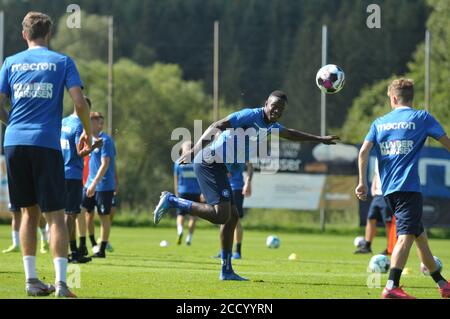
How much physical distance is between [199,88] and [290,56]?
1462 cm

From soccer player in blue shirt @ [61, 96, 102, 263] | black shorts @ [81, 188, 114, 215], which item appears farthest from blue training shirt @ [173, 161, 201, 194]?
soccer player in blue shirt @ [61, 96, 102, 263]

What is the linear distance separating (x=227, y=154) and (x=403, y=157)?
250 centimetres

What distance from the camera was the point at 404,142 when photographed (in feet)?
33.8

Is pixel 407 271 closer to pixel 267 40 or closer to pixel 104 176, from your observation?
pixel 104 176

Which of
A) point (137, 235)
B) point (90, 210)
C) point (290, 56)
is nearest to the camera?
point (90, 210)

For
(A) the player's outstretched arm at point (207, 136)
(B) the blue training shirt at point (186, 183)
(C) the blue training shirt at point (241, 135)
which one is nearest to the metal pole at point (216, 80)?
(B) the blue training shirt at point (186, 183)

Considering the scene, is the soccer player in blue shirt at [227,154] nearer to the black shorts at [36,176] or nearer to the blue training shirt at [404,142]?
the blue training shirt at [404,142]

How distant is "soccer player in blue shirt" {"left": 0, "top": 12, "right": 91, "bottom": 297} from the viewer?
9.09 metres

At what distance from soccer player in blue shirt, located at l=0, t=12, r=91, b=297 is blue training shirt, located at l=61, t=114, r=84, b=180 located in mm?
4893

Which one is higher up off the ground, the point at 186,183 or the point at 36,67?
the point at 36,67

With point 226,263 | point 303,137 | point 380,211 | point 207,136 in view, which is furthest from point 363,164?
point 380,211
